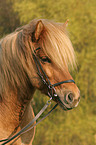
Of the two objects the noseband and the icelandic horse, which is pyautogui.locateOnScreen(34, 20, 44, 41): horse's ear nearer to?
the icelandic horse

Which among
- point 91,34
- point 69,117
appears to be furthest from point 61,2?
point 69,117

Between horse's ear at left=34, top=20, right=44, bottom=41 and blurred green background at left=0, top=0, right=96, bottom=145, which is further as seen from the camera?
blurred green background at left=0, top=0, right=96, bottom=145

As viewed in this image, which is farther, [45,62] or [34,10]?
[34,10]

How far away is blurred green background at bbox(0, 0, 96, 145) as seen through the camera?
11.7 feet

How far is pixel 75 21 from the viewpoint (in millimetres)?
3604

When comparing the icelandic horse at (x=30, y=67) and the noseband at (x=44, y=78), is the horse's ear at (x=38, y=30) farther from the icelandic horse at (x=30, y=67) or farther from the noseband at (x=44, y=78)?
the noseband at (x=44, y=78)

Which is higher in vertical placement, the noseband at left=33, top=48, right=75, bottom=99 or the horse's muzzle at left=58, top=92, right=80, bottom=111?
the noseband at left=33, top=48, right=75, bottom=99

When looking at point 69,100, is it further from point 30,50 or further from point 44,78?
point 30,50

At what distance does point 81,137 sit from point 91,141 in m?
0.20

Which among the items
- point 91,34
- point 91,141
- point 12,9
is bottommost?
point 91,141

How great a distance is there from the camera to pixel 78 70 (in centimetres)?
363

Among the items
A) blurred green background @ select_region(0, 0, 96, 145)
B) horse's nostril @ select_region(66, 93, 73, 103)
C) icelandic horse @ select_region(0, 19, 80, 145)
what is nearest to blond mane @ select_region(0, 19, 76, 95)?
icelandic horse @ select_region(0, 19, 80, 145)

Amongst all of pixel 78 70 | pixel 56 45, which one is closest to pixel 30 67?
pixel 56 45

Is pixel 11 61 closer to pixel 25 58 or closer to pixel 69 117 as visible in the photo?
pixel 25 58
